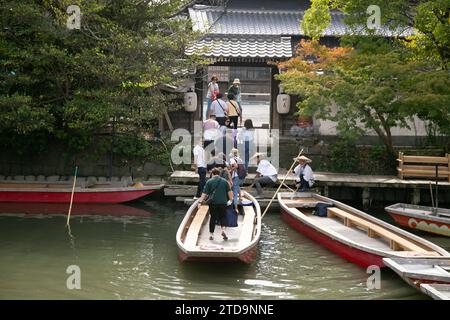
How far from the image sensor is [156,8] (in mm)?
21688

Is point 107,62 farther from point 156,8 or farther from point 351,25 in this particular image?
point 351,25

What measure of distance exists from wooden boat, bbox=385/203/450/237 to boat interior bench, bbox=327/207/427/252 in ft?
5.17

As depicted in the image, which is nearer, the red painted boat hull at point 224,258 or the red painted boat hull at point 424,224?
the red painted boat hull at point 224,258

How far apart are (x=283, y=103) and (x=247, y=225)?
31.1ft

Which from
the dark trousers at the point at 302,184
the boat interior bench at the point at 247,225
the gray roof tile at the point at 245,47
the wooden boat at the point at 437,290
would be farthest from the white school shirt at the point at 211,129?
the wooden boat at the point at 437,290

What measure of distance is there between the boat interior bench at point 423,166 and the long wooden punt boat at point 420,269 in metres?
8.74

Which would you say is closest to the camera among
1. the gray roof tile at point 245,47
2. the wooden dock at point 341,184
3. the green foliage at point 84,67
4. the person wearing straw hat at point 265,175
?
the person wearing straw hat at point 265,175

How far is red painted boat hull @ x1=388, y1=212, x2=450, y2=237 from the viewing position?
54.7ft

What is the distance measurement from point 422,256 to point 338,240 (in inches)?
97.1

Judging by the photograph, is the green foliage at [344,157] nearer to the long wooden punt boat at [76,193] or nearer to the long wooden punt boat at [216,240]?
the long wooden punt boat at [76,193]

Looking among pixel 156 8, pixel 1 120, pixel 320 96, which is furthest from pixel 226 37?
pixel 1 120

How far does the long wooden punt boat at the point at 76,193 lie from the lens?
20.5 metres

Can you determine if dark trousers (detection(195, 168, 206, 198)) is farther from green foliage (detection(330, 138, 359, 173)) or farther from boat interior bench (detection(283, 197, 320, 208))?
green foliage (detection(330, 138, 359, 173))

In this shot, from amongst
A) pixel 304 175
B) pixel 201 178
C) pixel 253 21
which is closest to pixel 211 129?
pixel 201 178
